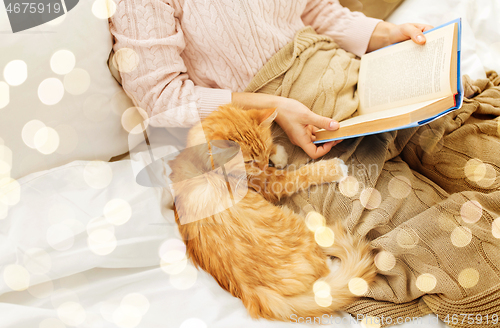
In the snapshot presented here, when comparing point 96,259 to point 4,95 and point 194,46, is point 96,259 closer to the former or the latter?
point 4,95

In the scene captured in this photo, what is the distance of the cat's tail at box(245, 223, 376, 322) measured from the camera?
65 centimetres

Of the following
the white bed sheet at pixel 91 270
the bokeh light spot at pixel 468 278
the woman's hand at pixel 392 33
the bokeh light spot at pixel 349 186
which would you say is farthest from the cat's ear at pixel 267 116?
the bokeh light spot at pixel 468 278

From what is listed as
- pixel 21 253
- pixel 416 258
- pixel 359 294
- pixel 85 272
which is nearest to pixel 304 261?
pixel 359 294

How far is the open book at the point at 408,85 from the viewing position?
0.63m

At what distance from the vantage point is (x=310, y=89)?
2.91 ft

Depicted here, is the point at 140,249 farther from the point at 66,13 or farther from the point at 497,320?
the point at 497,320

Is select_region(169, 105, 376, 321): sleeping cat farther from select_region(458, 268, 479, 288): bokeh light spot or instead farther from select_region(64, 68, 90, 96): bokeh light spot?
select_region(64, 68, 90, 96): bokeh light spot

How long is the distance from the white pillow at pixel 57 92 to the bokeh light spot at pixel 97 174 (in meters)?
0.05

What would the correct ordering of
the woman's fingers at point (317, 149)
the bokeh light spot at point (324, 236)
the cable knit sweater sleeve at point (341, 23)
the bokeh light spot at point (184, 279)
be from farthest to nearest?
the cable knit sweater sleeve at point (341, 23), the woman's fingers at point (317, 149), the bokeh light spot at point (324, 236), the bokeh light spot at point (184, 279)

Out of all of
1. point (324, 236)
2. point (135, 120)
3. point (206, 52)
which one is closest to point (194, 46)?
point (206, 52)

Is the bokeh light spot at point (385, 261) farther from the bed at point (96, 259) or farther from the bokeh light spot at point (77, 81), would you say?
the bokeh light spot at point (77, 81)

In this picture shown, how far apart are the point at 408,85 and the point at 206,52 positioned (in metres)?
0.65

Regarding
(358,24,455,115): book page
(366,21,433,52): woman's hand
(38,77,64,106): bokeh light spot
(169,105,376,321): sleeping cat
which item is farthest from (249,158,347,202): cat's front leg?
(38,77,64,106): bokeh light spot

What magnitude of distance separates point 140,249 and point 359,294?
0.58m
